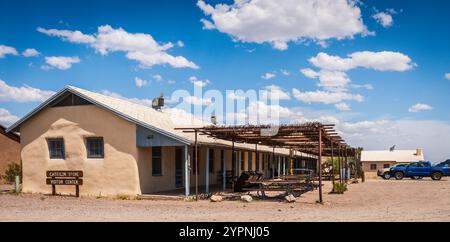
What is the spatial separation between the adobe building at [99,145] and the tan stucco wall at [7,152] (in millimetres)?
9512

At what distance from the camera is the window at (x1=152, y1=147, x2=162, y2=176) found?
70.4 feet

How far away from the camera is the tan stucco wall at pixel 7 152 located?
30750 mm

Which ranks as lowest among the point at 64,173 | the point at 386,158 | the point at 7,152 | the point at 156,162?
the point at 386,158

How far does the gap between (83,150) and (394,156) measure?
57056 millimetres

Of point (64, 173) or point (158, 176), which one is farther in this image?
point (158, 176)

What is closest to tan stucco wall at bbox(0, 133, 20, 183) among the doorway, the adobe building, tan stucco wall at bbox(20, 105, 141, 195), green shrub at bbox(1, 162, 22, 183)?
green shrub at bbox(1, 162, 22, 183)

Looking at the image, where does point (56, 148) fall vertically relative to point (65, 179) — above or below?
above

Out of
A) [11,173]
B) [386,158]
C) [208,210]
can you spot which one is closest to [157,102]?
[11,173]

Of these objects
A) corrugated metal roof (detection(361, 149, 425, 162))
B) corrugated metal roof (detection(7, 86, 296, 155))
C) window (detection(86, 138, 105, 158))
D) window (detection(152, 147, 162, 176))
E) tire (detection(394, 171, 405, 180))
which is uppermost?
corrugated metal roof (detection(7, 86, 296, 155))

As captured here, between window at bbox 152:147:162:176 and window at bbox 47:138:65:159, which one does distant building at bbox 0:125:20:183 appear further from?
window at bbox 152:147:162:176

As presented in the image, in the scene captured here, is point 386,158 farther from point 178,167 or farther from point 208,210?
point 208,210

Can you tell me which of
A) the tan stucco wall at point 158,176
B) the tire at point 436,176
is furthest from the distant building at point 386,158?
the tan stucco wall at point 158,176

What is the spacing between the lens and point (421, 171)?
41.1 meters

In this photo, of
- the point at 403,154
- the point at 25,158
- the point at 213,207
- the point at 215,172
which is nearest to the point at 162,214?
the point at 213,207
